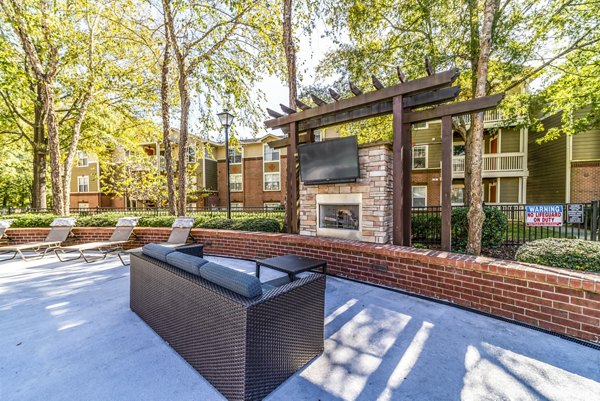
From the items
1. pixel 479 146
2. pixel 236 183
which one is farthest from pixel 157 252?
pixel 236 183

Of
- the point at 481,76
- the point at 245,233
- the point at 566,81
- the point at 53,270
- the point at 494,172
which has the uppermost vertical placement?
the point at 566,81

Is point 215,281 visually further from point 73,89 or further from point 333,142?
point 73,89

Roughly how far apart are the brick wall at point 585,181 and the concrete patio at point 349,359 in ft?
41.3

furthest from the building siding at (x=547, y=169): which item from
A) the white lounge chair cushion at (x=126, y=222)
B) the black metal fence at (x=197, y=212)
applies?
the white lounge chair cushion at (x=126, y=222)

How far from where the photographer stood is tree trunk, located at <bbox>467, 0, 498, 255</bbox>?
429 cm

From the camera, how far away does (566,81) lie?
732 cm

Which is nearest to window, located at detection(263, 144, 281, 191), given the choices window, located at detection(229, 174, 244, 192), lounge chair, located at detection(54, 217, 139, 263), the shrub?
window, located at detection(229, 174, 244, 192)

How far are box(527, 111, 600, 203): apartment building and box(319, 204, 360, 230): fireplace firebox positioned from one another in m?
10.8

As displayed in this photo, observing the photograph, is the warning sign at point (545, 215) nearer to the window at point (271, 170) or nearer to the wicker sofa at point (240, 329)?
the wicker sofa at point (240, 329)

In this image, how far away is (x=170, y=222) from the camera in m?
7.20

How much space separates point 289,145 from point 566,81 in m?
8.29

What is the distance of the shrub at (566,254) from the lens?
9.82ft

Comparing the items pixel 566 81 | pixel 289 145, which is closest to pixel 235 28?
pixel 289 145

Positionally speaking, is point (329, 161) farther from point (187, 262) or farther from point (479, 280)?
point (187, 262)
